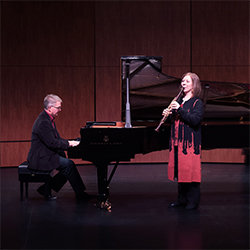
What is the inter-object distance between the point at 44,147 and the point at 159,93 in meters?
1.41

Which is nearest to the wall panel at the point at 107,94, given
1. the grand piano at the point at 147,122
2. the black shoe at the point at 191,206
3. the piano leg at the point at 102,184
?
the grand piano at the point at 147,122

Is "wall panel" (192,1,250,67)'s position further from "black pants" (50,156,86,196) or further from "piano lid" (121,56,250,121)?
"black pants" (50,156,86,196)

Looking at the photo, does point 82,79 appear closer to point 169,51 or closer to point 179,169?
Result: point 169,51

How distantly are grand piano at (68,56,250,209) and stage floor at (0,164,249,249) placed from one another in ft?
1.22

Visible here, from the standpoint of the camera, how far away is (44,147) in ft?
13.3

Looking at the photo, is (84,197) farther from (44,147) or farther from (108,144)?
(108,144)

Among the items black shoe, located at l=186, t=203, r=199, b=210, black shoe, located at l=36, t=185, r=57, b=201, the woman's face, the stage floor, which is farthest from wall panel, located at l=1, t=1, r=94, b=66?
black shoe, located at l=186, t=203, r=199, b=210

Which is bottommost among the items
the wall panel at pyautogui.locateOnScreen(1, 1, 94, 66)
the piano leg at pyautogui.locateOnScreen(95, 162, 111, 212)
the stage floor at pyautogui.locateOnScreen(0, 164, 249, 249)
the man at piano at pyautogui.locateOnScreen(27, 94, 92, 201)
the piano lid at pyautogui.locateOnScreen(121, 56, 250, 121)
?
the stage floor at pyautogui.locateOnScreen(0, 164, 249, 249)

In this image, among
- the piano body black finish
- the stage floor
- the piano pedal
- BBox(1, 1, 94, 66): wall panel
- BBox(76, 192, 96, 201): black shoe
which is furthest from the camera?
BBox(1, 1, 94, 66): wall panel

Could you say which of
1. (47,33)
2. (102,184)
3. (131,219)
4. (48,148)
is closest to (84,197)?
(102,184)

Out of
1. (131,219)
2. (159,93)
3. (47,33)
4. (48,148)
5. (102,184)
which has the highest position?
(47,33)

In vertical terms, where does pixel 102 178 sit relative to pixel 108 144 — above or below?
below

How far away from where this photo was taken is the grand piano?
12.2ft

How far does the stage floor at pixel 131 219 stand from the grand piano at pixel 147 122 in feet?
1.22
